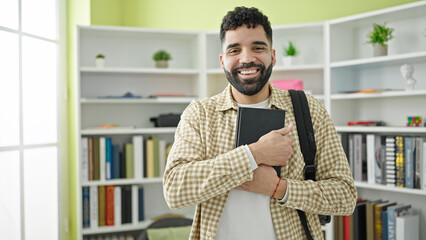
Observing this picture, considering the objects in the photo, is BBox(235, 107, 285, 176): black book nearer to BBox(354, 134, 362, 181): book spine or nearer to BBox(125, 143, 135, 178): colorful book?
BBox(354, 134, 362, 181): book spine

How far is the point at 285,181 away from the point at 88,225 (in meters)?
2.41

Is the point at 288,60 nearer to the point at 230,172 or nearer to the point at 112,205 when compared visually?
the point at 112,205

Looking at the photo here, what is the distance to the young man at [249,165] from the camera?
3.78ft

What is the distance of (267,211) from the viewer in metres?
1.21


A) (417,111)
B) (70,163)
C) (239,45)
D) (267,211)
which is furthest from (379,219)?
(70,163)

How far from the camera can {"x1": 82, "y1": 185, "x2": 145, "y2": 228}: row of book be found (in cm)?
316

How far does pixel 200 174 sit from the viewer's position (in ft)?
3.76

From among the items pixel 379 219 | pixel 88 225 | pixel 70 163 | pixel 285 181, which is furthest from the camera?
pixel 70 163

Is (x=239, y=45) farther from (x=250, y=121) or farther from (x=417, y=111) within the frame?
(x=417, y=111)

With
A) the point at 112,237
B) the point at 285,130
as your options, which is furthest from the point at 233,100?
the point at 112,237

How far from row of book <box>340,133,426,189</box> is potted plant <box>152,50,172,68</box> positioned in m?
1.51

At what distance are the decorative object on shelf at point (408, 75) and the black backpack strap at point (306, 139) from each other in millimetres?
1558

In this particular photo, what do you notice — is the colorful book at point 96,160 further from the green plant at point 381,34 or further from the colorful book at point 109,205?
the green plant at point 381,34

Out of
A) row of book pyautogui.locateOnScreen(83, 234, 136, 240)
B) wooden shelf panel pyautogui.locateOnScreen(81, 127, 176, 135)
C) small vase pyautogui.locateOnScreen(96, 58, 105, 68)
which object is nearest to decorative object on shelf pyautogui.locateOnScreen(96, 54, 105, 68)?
small vase pyautogui.locateOnScreen(96, 58, 105, 68)
